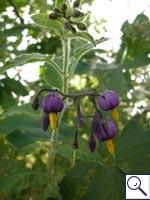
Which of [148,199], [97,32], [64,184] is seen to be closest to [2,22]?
[97,32]

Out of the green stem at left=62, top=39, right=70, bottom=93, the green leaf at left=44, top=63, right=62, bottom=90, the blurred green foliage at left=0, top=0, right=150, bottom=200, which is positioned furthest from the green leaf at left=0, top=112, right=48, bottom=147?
the green stem at left=62, top=39, right=70, bottom=93

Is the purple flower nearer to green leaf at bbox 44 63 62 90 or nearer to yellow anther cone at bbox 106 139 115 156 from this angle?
yellow anther cone at bbox 106 139 115 156

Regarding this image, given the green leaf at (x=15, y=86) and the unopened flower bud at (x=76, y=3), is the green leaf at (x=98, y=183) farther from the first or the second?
the green leaf at (x=15, y=86)

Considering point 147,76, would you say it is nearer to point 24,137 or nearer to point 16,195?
point 24,137

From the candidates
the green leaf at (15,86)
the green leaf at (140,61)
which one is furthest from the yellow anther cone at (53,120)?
the green leaf at (15,86)

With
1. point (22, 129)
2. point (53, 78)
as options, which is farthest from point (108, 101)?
point (22, 129)
